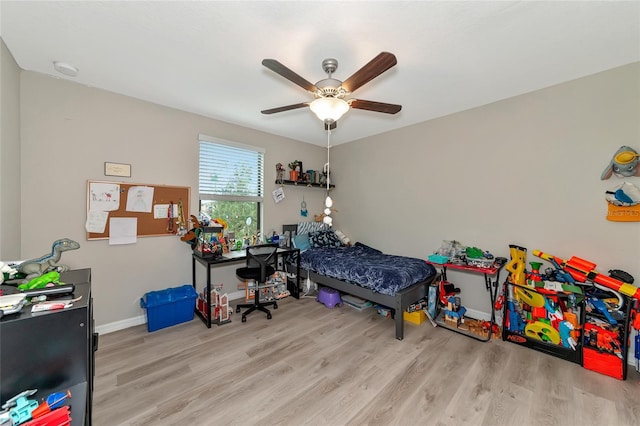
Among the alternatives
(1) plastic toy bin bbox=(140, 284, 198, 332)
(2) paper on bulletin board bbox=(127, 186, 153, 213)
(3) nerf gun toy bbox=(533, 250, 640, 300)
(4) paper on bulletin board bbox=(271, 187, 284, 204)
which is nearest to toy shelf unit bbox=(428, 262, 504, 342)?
(3) nerf gun toy bbox=(533, 250, 640, 300)

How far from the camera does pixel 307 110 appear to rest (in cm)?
305

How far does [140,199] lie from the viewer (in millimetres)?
2836

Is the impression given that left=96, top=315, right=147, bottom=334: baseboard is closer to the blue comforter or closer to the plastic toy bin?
the plastic toy bin

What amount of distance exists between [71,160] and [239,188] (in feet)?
5.86

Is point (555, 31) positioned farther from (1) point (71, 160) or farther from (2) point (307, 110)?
(1) point (71, 160)

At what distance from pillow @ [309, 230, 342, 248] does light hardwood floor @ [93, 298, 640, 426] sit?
1.61 metres

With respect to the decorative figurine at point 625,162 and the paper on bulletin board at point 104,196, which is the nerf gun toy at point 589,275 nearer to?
the decorative figurine at point 625,162

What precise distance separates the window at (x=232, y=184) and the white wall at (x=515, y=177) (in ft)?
6.31

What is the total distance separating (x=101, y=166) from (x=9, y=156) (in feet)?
2.17

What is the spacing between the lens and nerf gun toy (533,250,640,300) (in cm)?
194

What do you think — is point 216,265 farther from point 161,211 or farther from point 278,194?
point 278,194

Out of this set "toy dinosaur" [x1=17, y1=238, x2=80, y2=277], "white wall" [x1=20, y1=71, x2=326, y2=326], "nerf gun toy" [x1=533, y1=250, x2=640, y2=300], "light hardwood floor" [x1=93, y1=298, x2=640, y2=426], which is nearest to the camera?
"toy dinosaur" [x1=17, y1=238, x2=80, y2=277]

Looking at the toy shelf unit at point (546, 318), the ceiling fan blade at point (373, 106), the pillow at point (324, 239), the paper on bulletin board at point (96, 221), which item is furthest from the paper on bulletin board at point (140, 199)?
the toy shelf unit at point (546, 318)

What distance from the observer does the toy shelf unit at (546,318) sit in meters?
2.20
